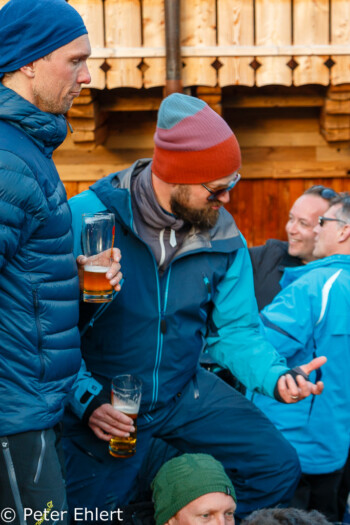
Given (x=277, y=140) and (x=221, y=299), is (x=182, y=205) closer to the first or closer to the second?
(x=221, y=299)

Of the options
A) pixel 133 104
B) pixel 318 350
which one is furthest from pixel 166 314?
pixel 133 104

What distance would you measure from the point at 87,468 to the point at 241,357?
2.86 feet

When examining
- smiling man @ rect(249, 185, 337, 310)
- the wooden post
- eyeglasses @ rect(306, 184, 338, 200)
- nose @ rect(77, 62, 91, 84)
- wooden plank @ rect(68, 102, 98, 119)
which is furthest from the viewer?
wooden plank @ rect(68, 102, 98, 119)

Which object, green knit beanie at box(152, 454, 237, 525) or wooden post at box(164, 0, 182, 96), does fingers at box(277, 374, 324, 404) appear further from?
wooden post at box(164, 0, 182, 96)

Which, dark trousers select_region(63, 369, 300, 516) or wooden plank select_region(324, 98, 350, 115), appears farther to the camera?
wooden plank select_region(324, 98, 350, 115)

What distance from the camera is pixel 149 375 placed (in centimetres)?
350

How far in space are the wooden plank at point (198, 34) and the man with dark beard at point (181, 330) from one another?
3090mm

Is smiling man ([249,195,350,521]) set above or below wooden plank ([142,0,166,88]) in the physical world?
below

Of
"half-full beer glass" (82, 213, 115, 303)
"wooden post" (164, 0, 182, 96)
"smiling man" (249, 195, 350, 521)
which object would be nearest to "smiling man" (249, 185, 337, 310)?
"smiling man" (249, 195, 350, 521)

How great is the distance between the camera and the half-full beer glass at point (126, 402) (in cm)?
325

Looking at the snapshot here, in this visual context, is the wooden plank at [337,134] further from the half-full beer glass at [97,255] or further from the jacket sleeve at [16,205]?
the jacket sleeve at [16,205]

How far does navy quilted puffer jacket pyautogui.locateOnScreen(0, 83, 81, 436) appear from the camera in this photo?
244cm

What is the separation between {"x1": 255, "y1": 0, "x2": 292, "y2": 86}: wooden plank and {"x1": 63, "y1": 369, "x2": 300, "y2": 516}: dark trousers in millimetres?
3685

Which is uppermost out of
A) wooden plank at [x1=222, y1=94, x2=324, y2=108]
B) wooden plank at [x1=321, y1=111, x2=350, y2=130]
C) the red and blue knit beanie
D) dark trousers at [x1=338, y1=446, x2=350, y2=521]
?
the red and blue knit beanie
